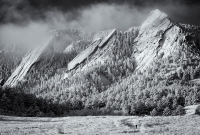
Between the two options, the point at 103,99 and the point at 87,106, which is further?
the point at 103,99

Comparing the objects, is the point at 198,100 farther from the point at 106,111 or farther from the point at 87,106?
the point at 87,106

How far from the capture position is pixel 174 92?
592 feet

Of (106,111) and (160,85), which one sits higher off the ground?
(160,85)

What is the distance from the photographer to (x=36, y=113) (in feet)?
364

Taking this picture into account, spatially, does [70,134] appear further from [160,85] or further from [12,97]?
[160,85]

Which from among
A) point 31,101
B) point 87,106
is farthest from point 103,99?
point 31,101

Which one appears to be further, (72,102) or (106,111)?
(72,102)

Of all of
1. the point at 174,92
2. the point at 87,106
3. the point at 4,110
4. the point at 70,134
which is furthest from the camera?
the point at 174,92

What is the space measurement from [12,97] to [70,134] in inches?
3453

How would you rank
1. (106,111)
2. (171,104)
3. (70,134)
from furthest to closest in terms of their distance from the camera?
1. (171,104)
2. (106,111)
3. (70,134)

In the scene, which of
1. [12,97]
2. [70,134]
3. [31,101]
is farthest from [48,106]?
[70,134]

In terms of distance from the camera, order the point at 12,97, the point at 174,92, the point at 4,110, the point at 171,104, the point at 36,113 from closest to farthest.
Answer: the point at 4,110 < the point at 36,113 < the point at 12,97 < the point at 171,104 < the point at 174,92

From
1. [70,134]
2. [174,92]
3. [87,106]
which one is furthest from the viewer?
[174,92]

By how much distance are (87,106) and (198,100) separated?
85778 millimetres
